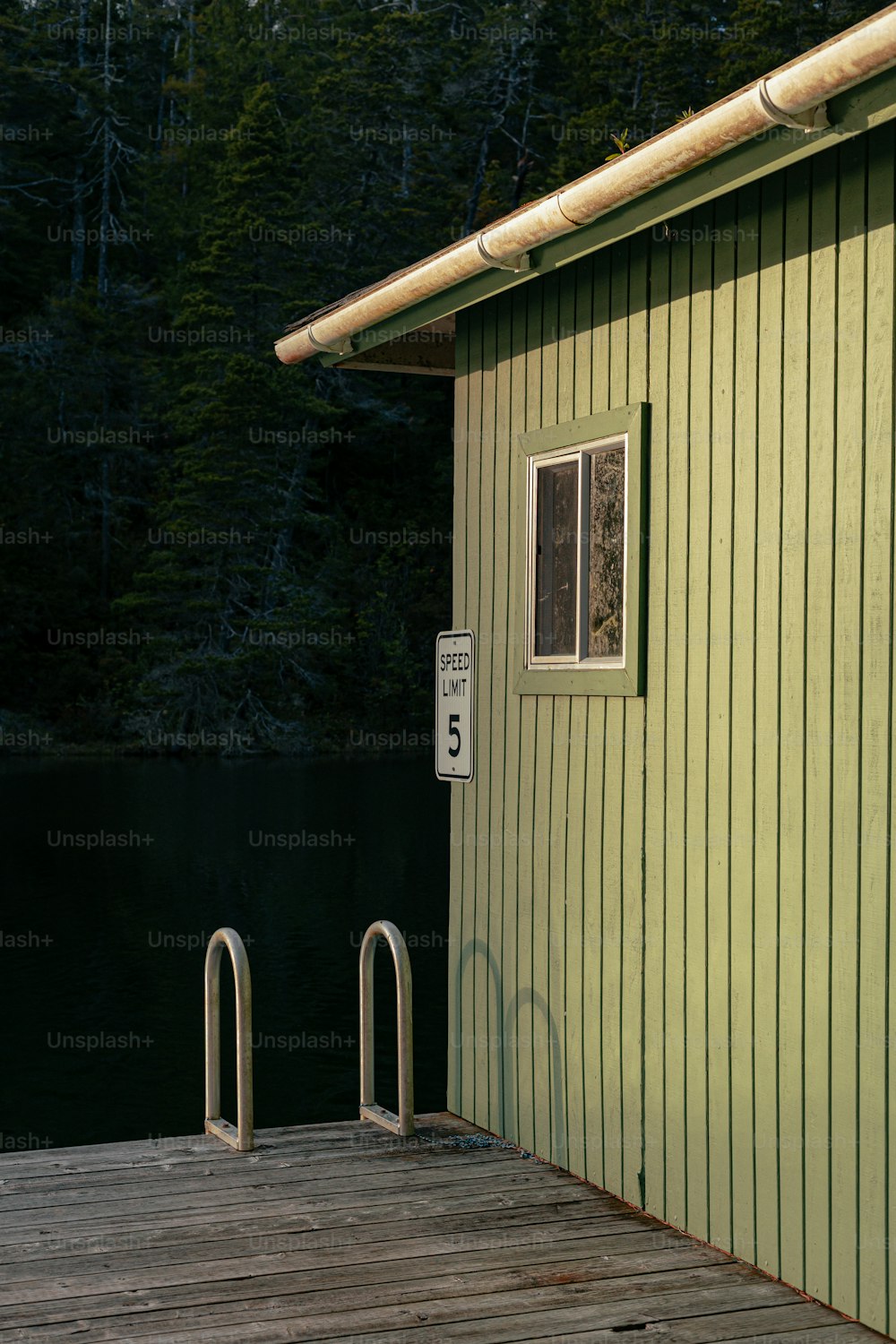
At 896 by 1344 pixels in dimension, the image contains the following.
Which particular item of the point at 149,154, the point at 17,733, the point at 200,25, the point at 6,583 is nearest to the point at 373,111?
the point at 149,154

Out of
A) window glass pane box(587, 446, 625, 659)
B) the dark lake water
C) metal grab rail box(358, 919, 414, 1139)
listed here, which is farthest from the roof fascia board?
the dark lake water

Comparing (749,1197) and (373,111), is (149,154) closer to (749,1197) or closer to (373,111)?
(373,111)

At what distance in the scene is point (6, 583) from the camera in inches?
1480

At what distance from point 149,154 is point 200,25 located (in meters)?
8.27

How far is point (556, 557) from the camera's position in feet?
19.0

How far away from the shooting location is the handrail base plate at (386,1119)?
596cm

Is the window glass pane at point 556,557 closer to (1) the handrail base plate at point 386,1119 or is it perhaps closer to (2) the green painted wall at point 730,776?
(2) the green painted wall at point 730,776

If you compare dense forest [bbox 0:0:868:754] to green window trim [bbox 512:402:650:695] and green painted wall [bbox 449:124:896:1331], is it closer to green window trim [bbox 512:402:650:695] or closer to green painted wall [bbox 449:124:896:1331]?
green window trim [bbox 512:402:650:695]

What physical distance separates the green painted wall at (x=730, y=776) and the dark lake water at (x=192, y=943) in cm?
567

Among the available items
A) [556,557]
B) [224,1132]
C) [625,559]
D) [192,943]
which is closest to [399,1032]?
[224,1132]

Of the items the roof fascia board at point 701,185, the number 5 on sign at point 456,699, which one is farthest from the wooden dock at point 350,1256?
the roof fascia board at point 701,185

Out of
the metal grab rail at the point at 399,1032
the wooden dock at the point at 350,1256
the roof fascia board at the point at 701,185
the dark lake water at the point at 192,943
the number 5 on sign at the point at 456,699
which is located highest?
the roof fascia board at the point at 701,185

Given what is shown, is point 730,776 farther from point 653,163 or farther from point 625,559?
point 653,163

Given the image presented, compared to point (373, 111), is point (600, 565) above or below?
below
